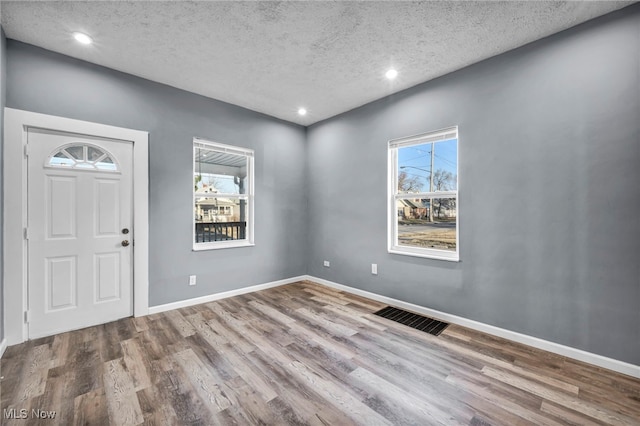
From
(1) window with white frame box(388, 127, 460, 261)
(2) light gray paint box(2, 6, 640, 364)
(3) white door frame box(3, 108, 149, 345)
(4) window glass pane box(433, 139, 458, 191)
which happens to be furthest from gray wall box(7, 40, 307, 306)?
(4) window glass pane box(433, 139, 458, 191)

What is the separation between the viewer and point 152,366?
2.19 m

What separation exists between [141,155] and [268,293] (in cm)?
252

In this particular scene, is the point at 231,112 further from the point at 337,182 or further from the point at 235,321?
the point at 235,321

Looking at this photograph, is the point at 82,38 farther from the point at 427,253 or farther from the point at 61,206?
the point at 427,253

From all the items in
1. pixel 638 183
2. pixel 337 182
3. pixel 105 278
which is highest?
pixel 337 182

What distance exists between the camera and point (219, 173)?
4004mm

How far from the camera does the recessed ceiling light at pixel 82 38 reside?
244 centimetres

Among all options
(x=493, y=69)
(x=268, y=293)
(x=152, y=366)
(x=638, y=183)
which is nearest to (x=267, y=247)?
(x=268, y=293)

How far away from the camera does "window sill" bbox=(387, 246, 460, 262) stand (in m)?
3.07

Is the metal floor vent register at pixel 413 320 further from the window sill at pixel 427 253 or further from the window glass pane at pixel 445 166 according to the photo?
the window glass pane at pixel 445 166

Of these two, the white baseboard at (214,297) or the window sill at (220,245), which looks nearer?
the white baseboard at (214,297)

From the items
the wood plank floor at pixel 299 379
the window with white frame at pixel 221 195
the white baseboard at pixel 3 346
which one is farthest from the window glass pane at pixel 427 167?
the white baseboard at pixel 3 346

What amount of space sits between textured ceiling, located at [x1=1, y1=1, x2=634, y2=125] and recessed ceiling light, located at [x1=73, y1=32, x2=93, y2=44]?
55mm

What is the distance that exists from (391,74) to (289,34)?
50.9 inches
